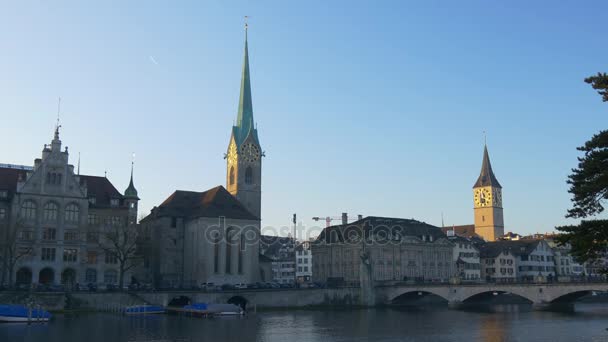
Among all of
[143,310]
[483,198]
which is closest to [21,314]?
[143,310]

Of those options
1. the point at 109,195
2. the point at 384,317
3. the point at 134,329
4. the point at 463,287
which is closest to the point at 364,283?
Answer: the point at 463,287

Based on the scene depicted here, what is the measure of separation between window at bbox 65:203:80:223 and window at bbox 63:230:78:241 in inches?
57.1

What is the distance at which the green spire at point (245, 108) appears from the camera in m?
136

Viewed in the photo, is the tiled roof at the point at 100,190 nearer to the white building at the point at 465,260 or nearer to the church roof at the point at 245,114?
the church roof at the point at 245,114

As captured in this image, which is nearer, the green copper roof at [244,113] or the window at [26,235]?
the window at [26,235]

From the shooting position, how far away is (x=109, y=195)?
319 ft

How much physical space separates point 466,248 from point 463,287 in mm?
43483

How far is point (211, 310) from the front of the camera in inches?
3125

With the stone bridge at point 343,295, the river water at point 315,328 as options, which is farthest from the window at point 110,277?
the river water at point 315,328

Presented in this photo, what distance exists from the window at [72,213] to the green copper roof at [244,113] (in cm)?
4794

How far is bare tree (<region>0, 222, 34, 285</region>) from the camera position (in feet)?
259

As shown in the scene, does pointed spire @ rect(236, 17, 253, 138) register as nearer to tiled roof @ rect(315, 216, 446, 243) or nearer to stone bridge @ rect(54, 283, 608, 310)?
tiled roof @ rect(315, 216, 446, 243)

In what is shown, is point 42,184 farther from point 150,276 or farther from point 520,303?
point 520,303

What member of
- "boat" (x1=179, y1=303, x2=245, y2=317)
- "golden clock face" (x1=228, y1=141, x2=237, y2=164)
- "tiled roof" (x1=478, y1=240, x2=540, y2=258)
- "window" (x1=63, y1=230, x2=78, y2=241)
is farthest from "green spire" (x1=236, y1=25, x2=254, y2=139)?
"boat" (x1=179, y1=303, x2=245, y2=317)
